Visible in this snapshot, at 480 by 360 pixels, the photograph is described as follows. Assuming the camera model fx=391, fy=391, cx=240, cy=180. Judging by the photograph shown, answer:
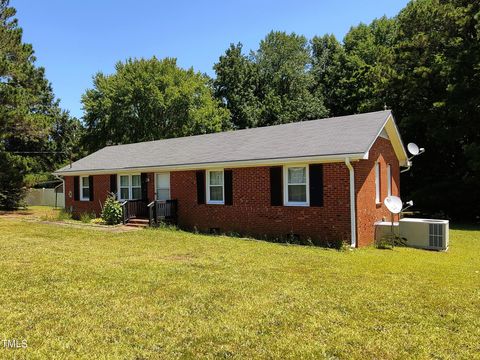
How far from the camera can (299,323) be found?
16.3 ft

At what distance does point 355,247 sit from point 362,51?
31.2 m

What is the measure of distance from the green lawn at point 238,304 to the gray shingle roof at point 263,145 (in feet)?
11.8

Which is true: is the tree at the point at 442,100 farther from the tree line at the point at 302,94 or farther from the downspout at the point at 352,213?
the downspout at the point at 352,213

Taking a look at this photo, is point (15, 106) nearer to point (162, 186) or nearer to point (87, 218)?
point (87, 218)

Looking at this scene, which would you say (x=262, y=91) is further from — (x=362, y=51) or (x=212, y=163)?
(x=212, y=163)

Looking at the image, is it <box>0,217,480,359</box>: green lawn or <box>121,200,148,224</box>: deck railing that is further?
<box>121,200,148,224</box>: deck railing

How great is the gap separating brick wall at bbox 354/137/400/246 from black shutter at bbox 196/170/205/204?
611 centimetres

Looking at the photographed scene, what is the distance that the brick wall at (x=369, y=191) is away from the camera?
11.8 m

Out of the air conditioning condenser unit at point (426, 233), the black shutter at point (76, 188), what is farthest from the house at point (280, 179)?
the black shutter at point (76, 188)

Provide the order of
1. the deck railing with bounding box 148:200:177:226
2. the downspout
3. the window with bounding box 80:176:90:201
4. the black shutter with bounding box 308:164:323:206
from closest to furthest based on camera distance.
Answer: the downspout → the black shutter with bounding box 308:164:323:206 → the deck railing with bounding box 148:200:177:226 → the window with bounding box 80:176:90:201

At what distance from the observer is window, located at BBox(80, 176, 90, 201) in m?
20.9

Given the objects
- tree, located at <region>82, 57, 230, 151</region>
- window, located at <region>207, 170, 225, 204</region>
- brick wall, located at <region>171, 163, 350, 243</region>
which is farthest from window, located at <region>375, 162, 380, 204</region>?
tree, located at <region>82, 57, 230, 151</region>

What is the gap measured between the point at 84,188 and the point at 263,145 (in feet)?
37.2

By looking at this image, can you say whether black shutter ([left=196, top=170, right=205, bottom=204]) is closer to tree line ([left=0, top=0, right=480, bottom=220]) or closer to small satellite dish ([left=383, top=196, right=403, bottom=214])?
small satellite dish ([left=383, top=196, right=403, bottom=214])
